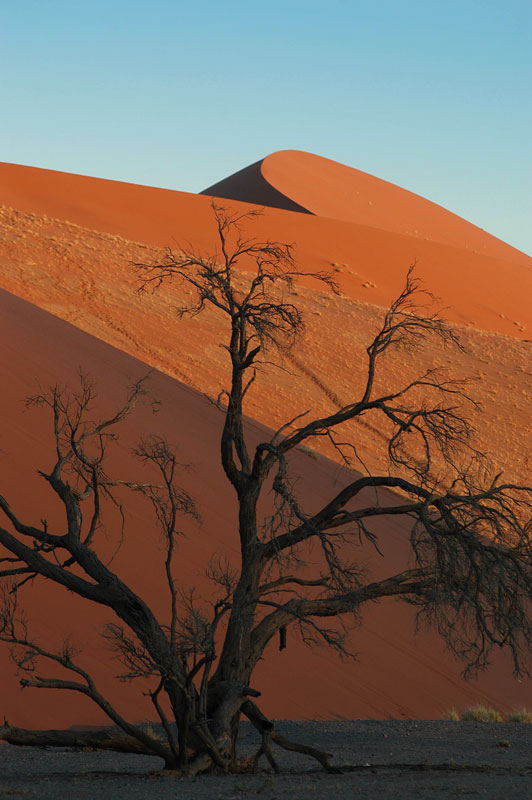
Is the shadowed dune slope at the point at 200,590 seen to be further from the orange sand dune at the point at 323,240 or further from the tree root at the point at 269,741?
the orange sand dune at the point at 323,240

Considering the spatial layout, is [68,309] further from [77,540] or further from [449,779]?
[449,779]

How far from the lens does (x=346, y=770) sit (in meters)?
8.30

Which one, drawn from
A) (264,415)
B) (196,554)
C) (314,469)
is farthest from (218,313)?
(196,554)

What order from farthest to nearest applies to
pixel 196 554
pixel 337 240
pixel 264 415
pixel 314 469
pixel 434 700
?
1. pixel 337 240
2. pixel 264 415
3. pixel 314 469
4. pixel 196 554
5. pixel 434 700

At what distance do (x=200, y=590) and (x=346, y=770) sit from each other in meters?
6.36

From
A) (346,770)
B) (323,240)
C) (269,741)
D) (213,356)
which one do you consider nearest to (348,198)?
(323,240)

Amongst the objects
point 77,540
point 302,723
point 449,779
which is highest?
point 77,540

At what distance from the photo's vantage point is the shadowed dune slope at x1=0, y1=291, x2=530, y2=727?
12102 mm

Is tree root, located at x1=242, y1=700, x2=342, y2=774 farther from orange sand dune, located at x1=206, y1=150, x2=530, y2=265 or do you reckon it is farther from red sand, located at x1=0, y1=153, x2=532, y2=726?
orange sand dune, located at x1=206, y1=150, x2=530, y2=265

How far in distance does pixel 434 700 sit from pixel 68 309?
775 inches

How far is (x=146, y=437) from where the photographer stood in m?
18.9

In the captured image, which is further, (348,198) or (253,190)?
(348,198)

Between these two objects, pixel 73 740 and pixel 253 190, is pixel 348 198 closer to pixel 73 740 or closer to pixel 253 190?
pixel 253 190

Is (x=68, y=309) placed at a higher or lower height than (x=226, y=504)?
higher
